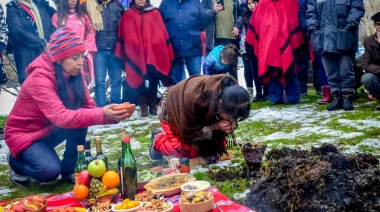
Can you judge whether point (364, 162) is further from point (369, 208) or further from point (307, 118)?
point (307, 118)

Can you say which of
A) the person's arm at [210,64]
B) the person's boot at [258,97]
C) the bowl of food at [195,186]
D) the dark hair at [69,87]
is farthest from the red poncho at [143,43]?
the bowl of food at [195,186]

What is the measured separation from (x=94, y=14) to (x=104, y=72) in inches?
42.5

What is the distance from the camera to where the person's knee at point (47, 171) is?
14.6 feet

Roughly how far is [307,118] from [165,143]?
3.32m

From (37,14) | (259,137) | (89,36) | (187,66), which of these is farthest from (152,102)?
(259,137)

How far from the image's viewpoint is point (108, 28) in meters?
8.17

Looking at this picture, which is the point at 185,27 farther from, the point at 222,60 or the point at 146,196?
the point at 146,196

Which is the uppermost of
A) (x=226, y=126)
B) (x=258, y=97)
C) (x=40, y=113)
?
(x=40, y=113)

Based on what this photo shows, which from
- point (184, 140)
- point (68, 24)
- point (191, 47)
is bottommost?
point (184, 140)

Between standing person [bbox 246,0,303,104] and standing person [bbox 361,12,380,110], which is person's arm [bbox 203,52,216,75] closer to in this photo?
standing person [bbox 246,0,303,104]

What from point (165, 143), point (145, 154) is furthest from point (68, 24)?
point (165, 143)

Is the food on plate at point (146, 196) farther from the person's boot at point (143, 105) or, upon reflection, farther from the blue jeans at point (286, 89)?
the blue jeans at point (286, 89)

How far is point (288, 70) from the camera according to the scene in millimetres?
8500

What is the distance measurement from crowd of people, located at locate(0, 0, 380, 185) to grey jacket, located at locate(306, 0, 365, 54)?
2 centimetres
